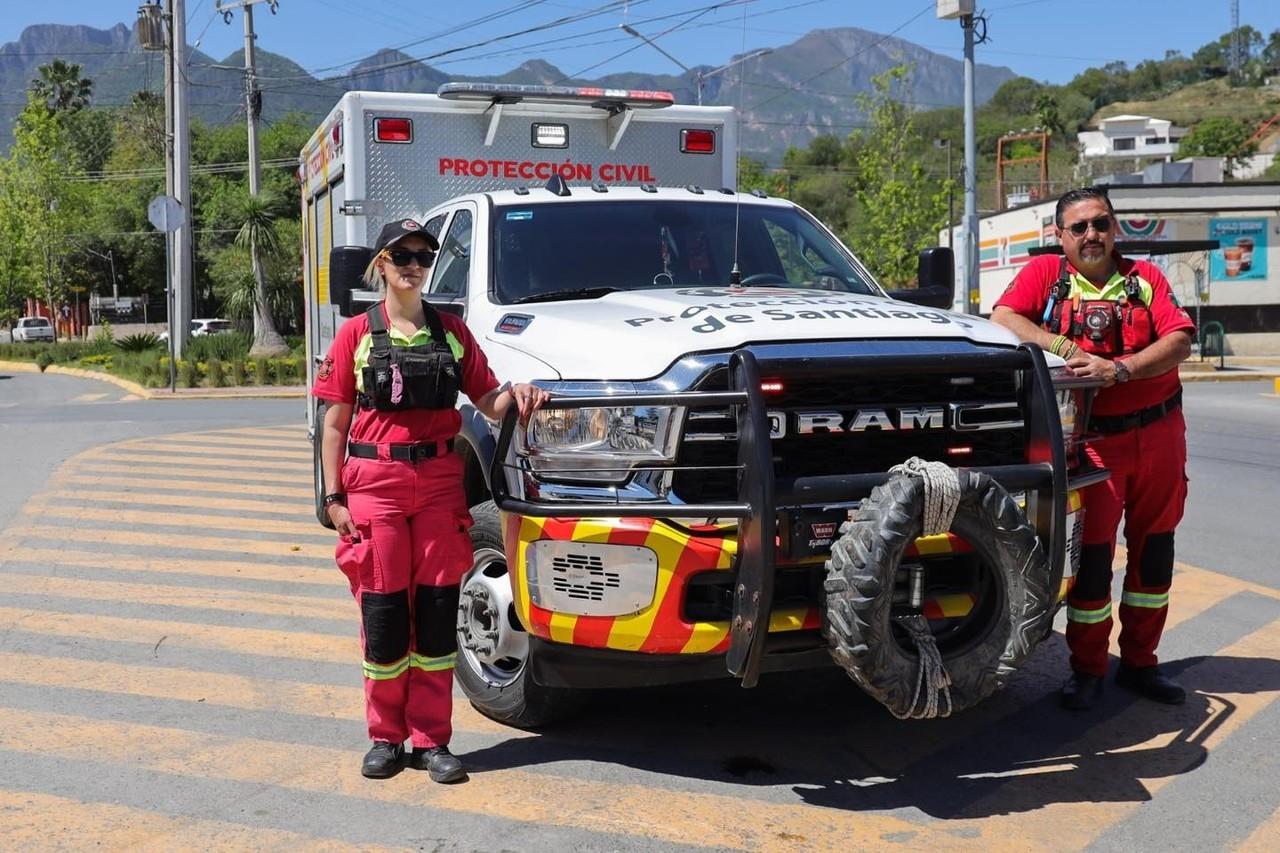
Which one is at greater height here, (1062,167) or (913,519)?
(1062,167)

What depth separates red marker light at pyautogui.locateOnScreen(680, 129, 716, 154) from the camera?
9.12 m

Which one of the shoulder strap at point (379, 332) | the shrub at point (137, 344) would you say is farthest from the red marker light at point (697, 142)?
the shrub at point (137, 344)

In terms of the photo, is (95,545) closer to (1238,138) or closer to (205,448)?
(205,448)

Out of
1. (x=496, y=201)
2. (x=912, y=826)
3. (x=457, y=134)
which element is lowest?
(x=912, y=826)

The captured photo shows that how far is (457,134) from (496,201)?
2601mm

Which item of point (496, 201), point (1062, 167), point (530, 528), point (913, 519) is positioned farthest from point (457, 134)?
point (1062, 167)

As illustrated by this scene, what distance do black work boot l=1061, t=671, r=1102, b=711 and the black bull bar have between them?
3.75 ft

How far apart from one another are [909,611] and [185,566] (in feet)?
17.4

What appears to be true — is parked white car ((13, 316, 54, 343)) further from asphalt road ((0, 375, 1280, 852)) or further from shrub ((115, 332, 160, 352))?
asphalt road ((0, 375, 1280, 852))

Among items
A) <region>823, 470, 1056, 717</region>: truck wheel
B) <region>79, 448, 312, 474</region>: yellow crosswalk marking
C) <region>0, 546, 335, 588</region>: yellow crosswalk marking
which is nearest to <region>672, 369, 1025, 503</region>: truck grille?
<region>823, 470, 1056, 717</region>: truck wheel

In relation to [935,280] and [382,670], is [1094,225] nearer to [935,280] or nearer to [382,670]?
[935,280]

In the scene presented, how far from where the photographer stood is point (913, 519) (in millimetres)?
4098

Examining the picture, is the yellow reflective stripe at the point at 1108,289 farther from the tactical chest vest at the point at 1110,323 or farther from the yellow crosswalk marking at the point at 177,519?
the yellow crosswalk marking at the point at 177,519

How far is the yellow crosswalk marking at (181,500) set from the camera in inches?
409
